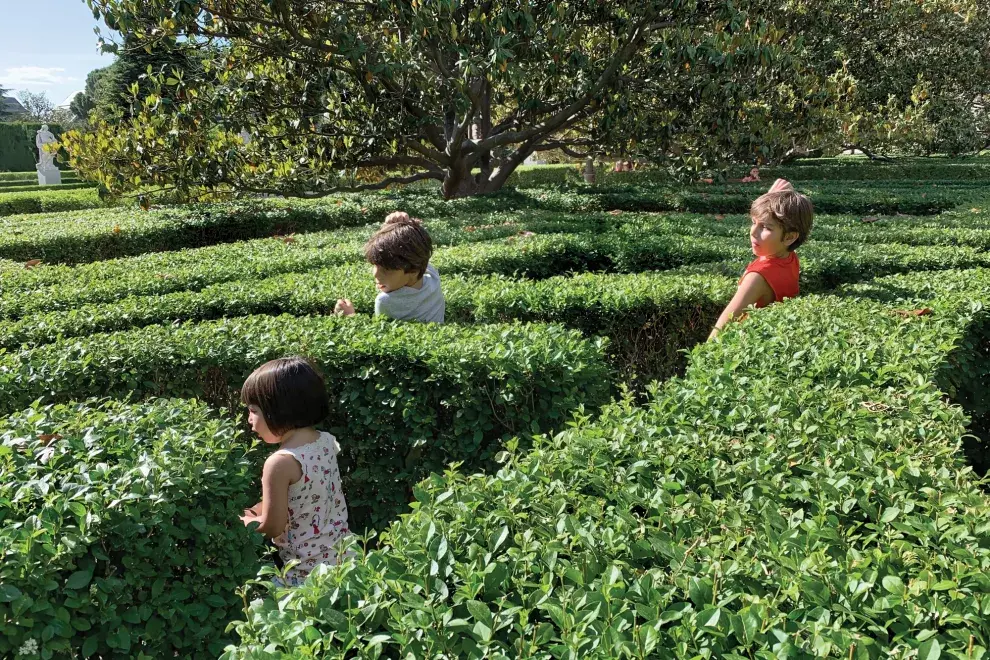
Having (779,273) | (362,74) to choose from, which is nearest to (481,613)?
(779,273)

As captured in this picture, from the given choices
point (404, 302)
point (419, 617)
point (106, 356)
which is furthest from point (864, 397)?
point (106, 356)

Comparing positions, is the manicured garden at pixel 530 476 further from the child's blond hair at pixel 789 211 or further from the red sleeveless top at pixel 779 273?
the child's blond hair at pixel 789 211

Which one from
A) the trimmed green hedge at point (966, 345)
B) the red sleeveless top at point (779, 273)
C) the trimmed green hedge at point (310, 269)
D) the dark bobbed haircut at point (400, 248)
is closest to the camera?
the trimmed green hedge at point (966, 345)

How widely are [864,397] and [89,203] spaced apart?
71.9 ft

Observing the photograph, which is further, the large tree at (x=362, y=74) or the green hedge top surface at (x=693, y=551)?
the large tree at (x=362, y=74)

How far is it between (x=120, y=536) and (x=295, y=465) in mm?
732

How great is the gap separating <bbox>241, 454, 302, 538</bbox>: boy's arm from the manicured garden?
12cm

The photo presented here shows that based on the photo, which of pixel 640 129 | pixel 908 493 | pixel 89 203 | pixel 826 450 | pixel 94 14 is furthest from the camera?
pixel 89 203

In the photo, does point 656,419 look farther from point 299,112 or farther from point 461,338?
point 299,112

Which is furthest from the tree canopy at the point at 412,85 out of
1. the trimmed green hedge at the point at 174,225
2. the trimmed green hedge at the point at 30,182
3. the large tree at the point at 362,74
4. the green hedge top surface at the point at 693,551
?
the trimmed green hedge at the point at 30,182

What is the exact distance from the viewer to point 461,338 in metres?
3.80

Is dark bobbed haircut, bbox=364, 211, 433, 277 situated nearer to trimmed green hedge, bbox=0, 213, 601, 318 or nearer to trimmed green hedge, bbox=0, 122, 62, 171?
trimmed green hedge, bbox=0, 213, 601, 318

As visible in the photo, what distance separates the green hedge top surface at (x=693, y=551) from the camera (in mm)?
1380

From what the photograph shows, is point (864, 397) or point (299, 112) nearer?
point (864, 397)
